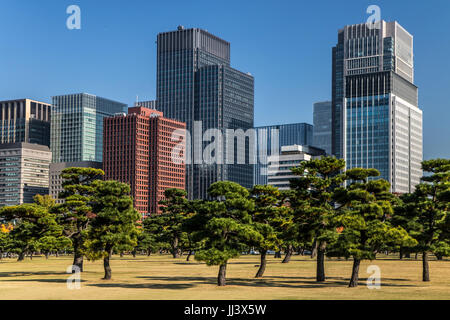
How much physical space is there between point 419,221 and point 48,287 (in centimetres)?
3822

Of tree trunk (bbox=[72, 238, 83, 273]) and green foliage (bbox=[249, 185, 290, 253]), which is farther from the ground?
green foliage (bbox=[249, 185, 290, 253])

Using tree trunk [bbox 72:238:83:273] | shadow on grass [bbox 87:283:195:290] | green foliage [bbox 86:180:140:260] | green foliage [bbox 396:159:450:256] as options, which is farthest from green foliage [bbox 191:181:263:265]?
tree trunk [bbox 72:238:83:273]

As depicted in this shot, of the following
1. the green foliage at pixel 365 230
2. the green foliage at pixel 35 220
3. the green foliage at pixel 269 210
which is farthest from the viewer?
the green foliage at pixel 35 220

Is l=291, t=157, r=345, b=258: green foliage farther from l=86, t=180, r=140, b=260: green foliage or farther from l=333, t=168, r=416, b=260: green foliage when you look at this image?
l=86, t=180, r=140, b=260: green foliage

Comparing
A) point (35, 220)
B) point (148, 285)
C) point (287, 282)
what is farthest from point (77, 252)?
point (287, 282)

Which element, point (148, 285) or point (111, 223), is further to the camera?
point (111, 223)

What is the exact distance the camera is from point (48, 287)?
190 ft

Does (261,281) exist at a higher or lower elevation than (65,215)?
lower

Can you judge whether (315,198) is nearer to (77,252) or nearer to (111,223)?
(111,223)

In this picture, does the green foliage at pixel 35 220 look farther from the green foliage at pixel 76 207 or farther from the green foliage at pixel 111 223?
the green foliage at pixel 111 223

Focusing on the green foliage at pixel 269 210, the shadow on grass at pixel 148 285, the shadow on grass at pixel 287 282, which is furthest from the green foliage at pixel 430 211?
the shadow on grass at pixel 148 285

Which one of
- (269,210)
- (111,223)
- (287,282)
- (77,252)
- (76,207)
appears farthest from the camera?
(77,252)
